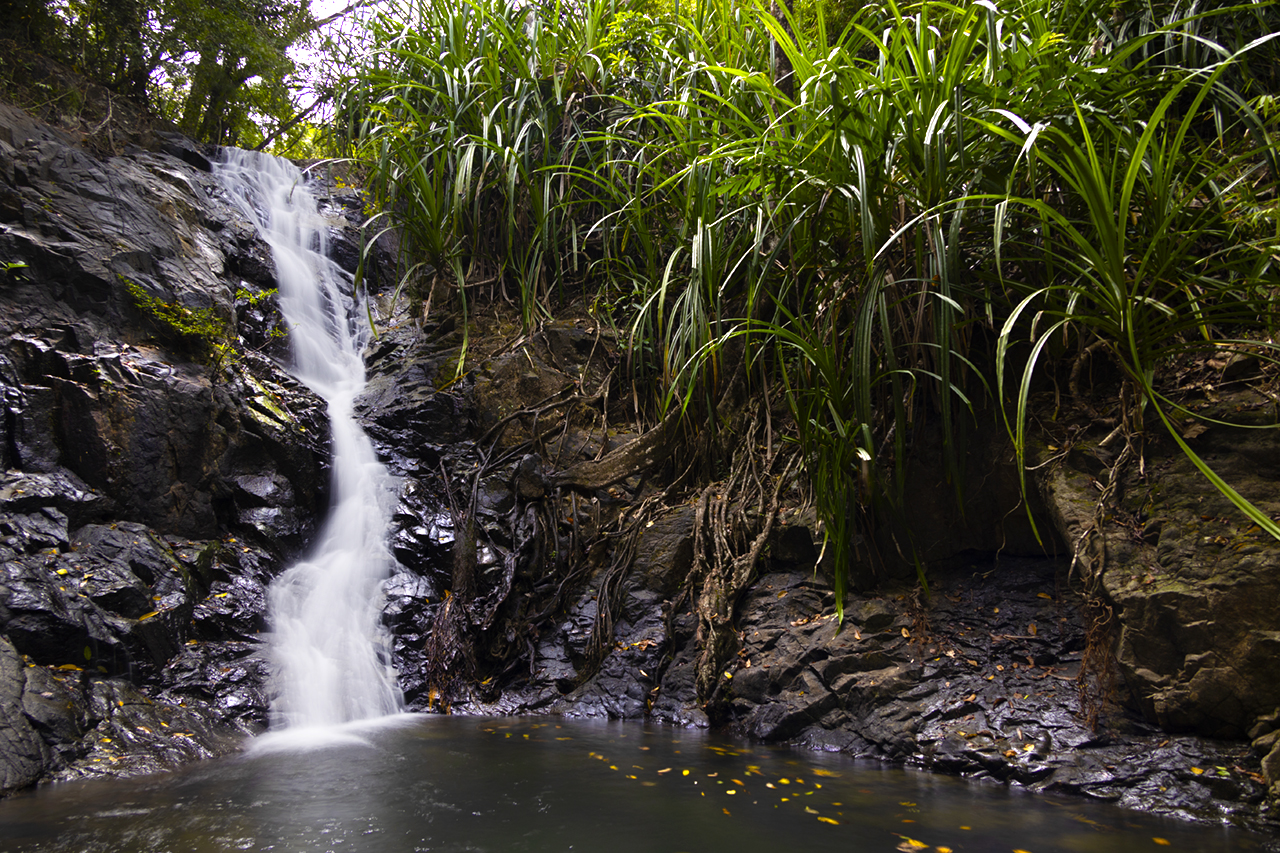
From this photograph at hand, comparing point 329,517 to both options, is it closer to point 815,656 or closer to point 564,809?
point 564,809

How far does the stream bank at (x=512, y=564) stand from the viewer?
2.06m

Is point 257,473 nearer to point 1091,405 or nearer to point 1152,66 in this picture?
point 1091,405

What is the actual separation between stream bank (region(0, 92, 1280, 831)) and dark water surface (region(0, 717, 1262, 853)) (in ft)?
0.78

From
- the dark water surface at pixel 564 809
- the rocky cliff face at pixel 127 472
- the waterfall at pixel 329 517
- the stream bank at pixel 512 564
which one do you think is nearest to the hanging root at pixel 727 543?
the stream bank at pixel 512 564

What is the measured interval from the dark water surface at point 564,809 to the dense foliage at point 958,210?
88 centimetres

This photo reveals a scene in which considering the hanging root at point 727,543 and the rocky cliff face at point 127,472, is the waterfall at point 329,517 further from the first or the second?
the hanging root at point 727,543

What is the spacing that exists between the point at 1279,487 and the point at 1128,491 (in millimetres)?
379

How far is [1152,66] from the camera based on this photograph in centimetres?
267

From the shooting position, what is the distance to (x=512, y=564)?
12.4ft

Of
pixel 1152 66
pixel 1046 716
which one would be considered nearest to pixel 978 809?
pixel 1046 716

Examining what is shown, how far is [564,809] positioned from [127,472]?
113 inches

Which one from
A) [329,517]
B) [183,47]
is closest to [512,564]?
[329,517]

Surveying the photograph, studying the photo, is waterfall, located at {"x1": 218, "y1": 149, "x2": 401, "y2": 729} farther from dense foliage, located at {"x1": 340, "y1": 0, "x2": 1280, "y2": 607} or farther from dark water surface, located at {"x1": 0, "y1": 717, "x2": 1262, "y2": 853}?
dense foliage, located at {"x1": 340, "y1": 0, "x2": 1280, "y2": 607}

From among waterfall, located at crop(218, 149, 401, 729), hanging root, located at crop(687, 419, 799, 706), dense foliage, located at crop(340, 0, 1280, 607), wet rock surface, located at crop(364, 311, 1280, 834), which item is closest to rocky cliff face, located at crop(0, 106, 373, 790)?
waterfall, located at crop(218, 149, 401, 729)
